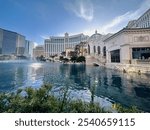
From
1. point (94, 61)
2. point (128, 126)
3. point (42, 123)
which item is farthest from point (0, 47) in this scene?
point (94, 61)

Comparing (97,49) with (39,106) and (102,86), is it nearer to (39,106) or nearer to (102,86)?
(102,86)

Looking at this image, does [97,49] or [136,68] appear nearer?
[136,68]

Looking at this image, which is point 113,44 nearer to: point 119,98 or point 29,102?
point 119,98

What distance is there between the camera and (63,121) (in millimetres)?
1933

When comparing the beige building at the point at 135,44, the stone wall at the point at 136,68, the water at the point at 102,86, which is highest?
the beige building at the point at 135,44

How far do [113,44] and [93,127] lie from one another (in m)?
22.2

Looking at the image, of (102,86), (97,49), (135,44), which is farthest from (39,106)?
(97,49)

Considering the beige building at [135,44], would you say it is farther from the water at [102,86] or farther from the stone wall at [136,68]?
the water at [102,86]

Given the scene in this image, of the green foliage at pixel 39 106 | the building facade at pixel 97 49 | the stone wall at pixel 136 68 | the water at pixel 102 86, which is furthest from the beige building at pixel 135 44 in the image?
the green foliage at pixel 39 106

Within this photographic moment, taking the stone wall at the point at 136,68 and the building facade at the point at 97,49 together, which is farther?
the building facade at the point at 97,49

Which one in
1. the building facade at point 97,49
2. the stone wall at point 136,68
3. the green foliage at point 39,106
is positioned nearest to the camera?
the green foliage at point 39,106

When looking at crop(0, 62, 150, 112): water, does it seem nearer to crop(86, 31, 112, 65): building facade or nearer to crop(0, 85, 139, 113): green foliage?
crop(0, 85, 139, 113): green foliage

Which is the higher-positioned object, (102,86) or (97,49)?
(97,49)

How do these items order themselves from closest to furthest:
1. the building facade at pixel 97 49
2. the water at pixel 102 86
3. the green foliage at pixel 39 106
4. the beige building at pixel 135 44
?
the green foliage at pixel 39 106 < the water at pixel 102 86 < the beige building at pixel 135 44 < the building facade at pixel 97 49
